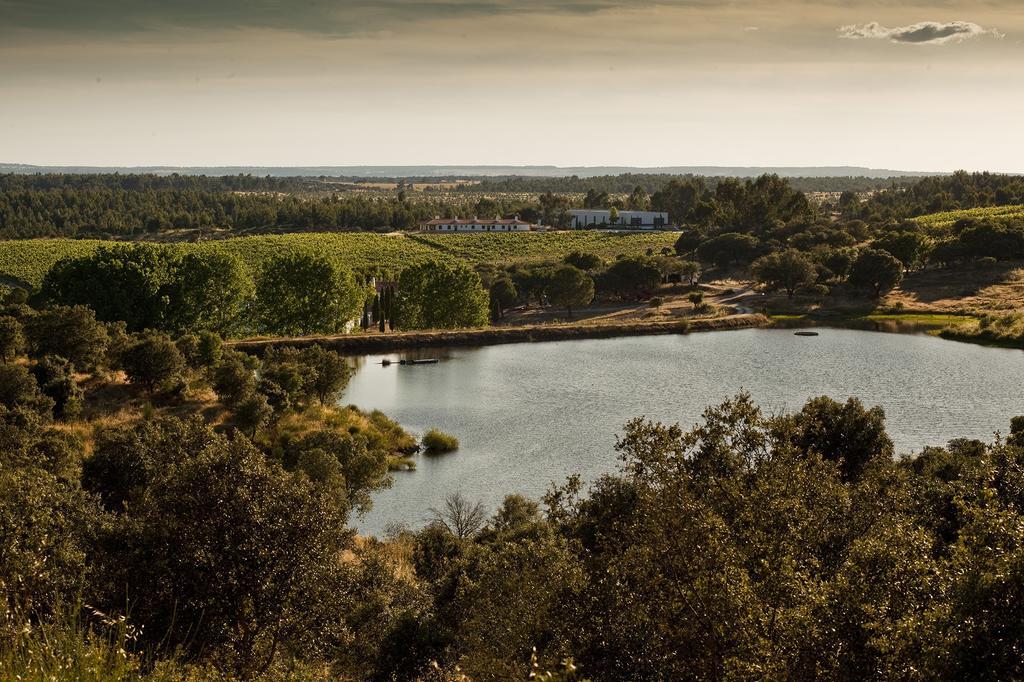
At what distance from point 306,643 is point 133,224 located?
603 feet

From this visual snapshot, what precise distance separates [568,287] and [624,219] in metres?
87.4

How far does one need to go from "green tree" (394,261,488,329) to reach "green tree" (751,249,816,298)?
34484 millimetres

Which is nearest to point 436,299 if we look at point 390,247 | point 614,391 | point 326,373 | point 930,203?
point 614,391

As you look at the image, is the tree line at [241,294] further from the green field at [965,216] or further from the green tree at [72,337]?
the green field at [965,216]

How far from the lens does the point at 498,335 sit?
3243 inches

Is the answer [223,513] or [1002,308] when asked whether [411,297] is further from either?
[223,513]

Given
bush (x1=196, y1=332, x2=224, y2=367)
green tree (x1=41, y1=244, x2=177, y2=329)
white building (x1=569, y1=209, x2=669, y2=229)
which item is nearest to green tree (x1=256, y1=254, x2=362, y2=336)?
green tree (x1=41, y1=244, x2=177, y2=329)

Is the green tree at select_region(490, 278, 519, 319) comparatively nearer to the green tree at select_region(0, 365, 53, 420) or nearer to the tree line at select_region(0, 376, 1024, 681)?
the green tree at select_region(0, 365, 53, 420)

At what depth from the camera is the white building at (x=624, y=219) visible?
173 metres

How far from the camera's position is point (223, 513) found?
58.5 ft

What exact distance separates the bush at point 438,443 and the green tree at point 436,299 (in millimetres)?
36821

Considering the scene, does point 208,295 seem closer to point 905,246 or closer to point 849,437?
point 849,437

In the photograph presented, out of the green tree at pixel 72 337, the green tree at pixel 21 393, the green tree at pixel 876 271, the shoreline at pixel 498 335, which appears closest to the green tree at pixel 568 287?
the shoreline at pixel 498 335

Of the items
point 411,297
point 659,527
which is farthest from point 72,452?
point 411,297
